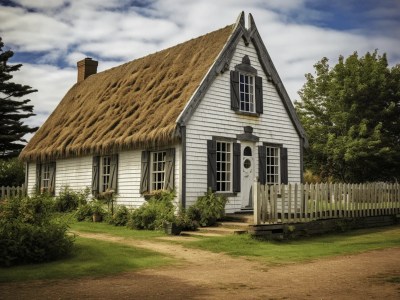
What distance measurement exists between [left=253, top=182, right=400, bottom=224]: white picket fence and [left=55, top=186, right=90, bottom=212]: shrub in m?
8.89

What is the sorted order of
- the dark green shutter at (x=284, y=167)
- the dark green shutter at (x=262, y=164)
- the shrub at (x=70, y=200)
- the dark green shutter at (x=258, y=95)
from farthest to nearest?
the shrub at (x=70, y=200) → the dark green shutter at (x=284, y=167) → the dark green shutter at (x=258, y=95) → the dark green shutter at (x=262, y=164)

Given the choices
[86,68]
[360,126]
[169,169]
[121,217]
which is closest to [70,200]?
[121,217]

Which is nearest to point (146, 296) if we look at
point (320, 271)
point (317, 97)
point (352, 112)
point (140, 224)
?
point (320, 271)

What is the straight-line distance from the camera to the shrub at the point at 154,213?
1545cm

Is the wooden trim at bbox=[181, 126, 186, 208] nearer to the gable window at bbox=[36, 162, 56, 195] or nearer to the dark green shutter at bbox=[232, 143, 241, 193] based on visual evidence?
the dark green shutter at bbox=[232, 143, 241, 193]

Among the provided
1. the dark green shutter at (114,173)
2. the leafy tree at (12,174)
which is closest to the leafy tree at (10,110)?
the leafy tree at (12,174)

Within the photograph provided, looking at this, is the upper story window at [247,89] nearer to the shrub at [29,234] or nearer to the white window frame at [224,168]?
the white window frame at [224,168]

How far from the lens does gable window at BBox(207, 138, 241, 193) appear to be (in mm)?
16719

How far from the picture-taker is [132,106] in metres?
19.3

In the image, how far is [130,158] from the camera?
18.1 meters

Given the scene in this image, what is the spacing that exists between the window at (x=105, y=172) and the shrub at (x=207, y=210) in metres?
5.30

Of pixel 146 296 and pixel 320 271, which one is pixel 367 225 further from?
pixel 146 296

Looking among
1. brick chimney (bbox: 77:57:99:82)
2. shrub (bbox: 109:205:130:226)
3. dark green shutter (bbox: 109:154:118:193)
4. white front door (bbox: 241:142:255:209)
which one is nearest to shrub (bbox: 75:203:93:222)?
dark green shutter (bbox: 109:154:118:193)

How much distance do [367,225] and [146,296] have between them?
12060 millimetres
